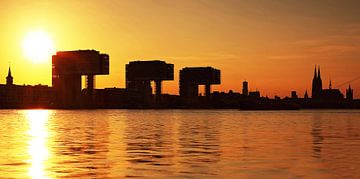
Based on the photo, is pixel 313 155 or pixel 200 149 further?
pixel 200 149

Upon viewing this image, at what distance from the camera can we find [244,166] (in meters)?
40.4

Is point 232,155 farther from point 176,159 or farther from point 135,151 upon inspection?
point 135,151

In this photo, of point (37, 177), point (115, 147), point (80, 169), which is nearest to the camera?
point (37, 177)

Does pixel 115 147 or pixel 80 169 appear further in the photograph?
pixel 115 147

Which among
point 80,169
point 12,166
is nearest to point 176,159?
point 80,169

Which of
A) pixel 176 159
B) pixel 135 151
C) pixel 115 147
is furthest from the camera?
pixel 115 147

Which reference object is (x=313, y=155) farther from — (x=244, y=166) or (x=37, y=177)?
(x=37, y=177)

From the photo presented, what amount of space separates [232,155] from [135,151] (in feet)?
31.9

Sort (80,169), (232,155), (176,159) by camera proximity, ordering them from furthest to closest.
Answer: (232,155) → (176,159) → (80,169)

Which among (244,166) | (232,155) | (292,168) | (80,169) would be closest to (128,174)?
(80,169)

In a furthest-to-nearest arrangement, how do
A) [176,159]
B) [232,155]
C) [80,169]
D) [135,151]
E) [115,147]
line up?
[115,147]
[135,151]
[232,155]
[176,159]
[80,169]

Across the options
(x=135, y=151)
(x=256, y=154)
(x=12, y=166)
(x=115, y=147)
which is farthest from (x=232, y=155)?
(x=12, y=166)

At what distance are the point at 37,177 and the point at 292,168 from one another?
17.0 metres

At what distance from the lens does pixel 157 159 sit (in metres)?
45.6
